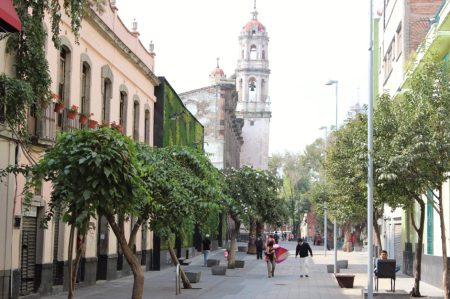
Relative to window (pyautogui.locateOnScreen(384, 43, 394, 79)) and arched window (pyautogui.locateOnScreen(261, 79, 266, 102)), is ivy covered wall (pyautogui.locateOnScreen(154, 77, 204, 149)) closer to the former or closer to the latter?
window (pyautogui.locateOnScreen(384, 43, 394, 79))

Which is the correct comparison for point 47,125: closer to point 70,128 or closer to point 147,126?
point 70,128

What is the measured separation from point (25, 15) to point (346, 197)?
1726 cm

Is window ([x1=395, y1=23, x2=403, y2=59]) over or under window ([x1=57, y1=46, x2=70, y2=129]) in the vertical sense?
over

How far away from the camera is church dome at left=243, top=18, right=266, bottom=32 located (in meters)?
115

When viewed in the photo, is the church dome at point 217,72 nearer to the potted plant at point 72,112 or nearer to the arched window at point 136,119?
the arched window at point 136,119

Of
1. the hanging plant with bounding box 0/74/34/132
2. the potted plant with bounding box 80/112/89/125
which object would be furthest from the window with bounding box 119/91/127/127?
the hanging plant with bounding box 0/74/34/132

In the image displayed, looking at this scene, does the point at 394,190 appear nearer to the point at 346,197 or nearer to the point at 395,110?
the point at 395,110

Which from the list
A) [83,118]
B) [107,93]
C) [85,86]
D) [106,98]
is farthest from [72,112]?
[107,93]

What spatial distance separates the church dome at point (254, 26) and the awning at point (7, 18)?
104 m

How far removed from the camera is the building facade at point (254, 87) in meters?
112

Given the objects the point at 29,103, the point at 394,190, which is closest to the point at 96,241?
the point at 394,190

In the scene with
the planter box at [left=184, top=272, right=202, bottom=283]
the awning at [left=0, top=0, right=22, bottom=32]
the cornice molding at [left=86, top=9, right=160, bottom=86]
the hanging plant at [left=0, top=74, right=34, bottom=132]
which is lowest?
the planter box at [left=184, top=272, right=202, bottom=283]

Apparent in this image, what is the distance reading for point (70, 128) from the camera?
23.3m

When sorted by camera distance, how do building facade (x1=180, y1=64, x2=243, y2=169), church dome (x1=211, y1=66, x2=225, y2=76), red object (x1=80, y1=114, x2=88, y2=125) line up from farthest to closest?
church dome (x1=211, y1=66, x2=225, y2=76)
building facade (x1=180, y1=64, x2=243, y2=169)
red object (x1=80, y1=114, x2=88, y2=125)
